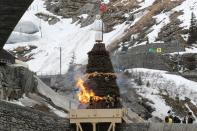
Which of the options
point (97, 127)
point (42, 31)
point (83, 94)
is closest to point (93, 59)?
point (83, 94)

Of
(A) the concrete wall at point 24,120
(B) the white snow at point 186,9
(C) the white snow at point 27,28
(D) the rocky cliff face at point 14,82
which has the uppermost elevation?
(B) the white snow at point 186,9

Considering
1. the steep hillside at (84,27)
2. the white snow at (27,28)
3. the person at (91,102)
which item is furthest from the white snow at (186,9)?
the person at (91,102)

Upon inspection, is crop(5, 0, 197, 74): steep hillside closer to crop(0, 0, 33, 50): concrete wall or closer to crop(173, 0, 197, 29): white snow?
crop(173, 0, 197, 29): white snow

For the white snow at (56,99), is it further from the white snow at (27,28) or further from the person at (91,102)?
the white snow at (27,28)

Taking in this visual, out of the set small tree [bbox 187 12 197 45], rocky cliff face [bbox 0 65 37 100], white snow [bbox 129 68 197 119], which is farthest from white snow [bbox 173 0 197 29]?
rocky cliff face [bbox 0 65 37 100]

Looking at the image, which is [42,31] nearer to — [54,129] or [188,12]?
[188,12]

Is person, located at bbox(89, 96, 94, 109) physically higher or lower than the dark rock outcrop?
lower

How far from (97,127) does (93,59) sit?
5480 millimetres

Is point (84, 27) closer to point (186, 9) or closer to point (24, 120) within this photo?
point (186, 9)

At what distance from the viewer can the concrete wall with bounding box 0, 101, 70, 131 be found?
2417 centimetres

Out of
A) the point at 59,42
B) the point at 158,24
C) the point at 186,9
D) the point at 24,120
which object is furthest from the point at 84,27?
the point at 24,120

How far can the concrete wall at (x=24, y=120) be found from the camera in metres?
24.2

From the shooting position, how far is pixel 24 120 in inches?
1001

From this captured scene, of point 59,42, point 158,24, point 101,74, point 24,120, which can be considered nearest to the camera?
point 24,120
